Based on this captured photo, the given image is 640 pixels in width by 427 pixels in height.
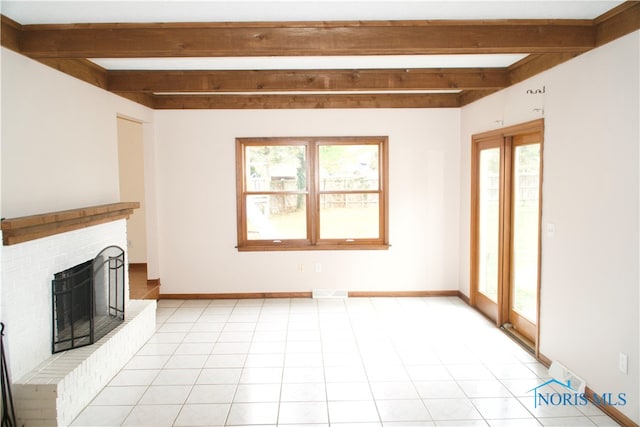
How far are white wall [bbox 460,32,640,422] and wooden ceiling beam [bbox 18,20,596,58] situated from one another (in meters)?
0.42

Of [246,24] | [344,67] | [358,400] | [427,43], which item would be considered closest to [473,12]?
[427,43]

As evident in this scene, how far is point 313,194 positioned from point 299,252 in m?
0.79

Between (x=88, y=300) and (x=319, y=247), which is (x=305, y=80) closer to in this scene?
(x=319, y=247)

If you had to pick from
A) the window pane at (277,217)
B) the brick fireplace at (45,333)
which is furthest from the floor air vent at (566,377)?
the brick fireplace at (45,333)

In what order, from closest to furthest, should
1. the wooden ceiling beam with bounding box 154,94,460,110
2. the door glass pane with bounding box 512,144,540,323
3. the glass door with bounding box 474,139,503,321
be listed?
the door glass pane with bounding box 512,144,540,323 < the glass door with bounding box 474,139,503,321 < the wooden ceiling beam with bounding box 154,94,460,110

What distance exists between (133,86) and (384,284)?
383cm

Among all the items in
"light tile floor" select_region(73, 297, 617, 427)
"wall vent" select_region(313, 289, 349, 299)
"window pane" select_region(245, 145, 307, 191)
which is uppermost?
"window pane" select_region(245, 145, 307, 191)

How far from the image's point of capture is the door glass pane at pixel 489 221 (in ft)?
16.2

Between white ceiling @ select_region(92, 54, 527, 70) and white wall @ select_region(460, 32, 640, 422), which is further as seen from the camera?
white ceiling @ select_region(92, 54, 527, 70)

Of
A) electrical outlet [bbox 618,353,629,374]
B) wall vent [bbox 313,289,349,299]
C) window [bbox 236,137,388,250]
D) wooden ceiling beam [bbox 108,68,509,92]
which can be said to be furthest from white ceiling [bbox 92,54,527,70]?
wall vent [bbox 313,289,349,299]

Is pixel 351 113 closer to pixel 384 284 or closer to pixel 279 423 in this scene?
pixel 384 284

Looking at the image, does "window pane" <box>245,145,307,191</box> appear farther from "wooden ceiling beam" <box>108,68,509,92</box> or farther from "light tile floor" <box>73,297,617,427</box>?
"light tile floor" <box>73,297,617,427</box>

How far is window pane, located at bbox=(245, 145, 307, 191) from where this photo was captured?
5914 millimetres

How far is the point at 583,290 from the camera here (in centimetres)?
331
